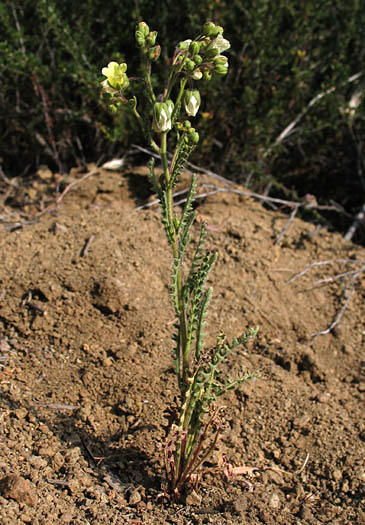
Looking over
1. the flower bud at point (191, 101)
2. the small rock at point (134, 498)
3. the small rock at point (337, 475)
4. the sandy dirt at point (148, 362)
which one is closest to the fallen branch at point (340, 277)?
the sandy dirt at point (148, 362)

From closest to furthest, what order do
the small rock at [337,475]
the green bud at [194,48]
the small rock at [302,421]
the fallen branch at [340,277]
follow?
the green bud at [194,48]
the small rock at [337,475]
the small rock at [302,421]
the fallen branch at [340,277]

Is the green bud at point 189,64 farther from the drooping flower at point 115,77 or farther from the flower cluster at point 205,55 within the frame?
the drooping flower at point 115,77

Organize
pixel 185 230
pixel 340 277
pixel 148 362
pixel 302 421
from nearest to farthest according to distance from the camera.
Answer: pixel 185 230 → pixel 302 421 → pixel 148 362 → pixel 340 277

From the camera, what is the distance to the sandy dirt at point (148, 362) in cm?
194

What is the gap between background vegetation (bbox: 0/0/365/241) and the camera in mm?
3621

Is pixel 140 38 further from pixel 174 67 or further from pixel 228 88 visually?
pixel 228 88

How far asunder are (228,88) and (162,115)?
234 cm

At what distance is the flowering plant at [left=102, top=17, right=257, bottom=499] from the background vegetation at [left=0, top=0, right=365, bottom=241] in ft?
6.17

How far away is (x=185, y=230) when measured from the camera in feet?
5.91

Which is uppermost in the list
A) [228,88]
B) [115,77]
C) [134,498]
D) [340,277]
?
[115,77]

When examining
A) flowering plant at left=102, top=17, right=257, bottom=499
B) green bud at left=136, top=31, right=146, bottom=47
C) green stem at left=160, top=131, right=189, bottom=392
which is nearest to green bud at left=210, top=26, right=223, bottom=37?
flowering plant at left=102, top=17, right=257, bottom=499

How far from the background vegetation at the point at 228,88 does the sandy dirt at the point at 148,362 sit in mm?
424

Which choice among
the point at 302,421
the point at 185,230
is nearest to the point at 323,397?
the point at 302,421

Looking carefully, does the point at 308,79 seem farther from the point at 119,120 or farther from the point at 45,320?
the point at 45,320
